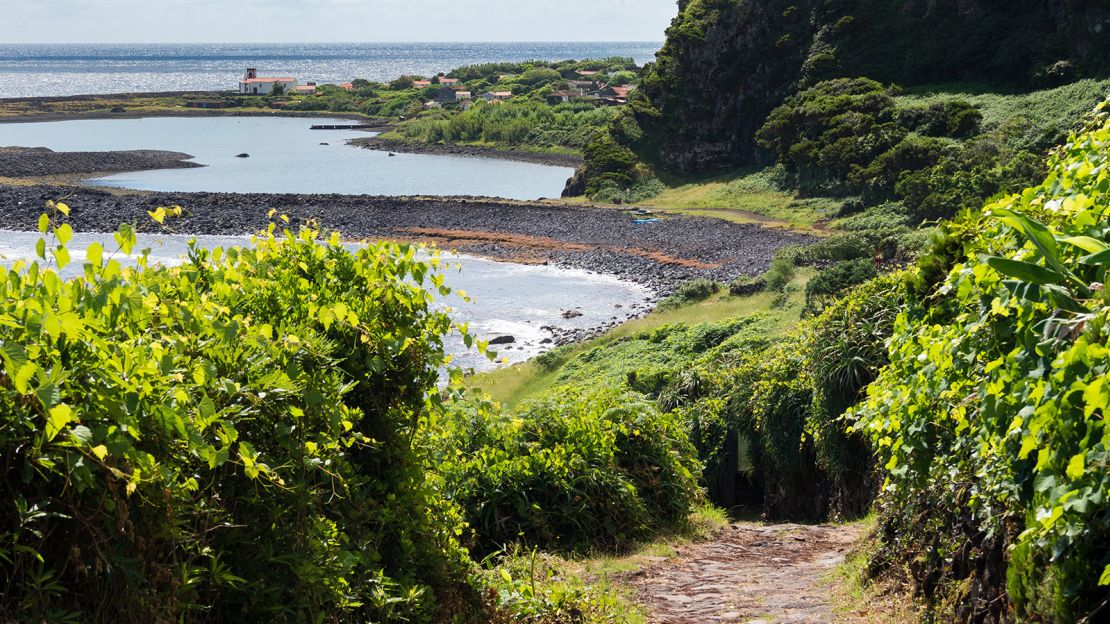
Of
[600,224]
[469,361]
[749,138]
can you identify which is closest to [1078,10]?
[749,138]

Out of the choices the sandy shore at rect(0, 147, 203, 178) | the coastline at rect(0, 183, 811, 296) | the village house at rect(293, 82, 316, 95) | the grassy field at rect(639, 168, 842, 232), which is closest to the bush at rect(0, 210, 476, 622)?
the coastline at rect(0, 183, 811, 296)

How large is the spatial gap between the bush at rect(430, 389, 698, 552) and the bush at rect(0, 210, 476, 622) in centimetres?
307

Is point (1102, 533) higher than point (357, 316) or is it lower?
lower

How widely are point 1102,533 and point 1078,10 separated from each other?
5991 cm

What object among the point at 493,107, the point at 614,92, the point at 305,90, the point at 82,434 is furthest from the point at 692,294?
the point at 305,90

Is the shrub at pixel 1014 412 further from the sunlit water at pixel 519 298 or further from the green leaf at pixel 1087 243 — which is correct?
the sunlit water at pixel 519 298

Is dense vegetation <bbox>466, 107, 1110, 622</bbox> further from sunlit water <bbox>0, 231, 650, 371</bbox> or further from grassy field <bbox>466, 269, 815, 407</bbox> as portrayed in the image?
sunlit water <bbox>0, 231, 650, 371</bbox>

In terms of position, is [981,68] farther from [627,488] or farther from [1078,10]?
[627,488]

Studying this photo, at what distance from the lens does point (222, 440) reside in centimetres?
341

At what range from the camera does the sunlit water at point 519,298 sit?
33.8m

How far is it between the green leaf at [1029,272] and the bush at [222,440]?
2.56m

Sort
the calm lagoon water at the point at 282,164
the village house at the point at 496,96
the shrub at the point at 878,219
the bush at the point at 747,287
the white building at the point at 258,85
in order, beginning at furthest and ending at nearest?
the white building at the point at 258,85, the village house at the point at 496,96, the calm lagoon water at the point at 282,164, the shrub at the point at 878,219, the bush at the point at 747,287

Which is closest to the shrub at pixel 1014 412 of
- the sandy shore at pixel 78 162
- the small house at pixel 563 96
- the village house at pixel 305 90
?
the sandy shore at pixel 78 162

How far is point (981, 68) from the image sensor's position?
59500 mm
